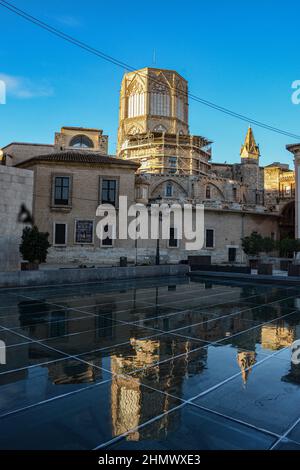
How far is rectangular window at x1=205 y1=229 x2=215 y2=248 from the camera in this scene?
103 ft

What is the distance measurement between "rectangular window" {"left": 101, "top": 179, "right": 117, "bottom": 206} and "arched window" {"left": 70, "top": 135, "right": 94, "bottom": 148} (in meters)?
12.4

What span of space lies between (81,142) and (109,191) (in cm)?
1329

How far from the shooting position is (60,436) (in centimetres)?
328

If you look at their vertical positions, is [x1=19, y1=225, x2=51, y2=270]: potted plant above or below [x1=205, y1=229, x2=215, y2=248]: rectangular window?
below

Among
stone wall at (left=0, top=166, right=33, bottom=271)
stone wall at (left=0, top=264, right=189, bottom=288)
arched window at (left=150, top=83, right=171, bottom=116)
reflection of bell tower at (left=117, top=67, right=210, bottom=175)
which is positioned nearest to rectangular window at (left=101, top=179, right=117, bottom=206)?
stone wall at (left=0, top=264, right=189, bottom=288)

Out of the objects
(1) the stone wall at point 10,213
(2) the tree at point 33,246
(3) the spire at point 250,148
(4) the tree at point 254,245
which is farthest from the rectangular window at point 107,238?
(3) the spire at point 250,148

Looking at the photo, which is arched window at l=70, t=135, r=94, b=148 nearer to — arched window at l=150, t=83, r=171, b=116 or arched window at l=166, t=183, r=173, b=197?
arched window at l=166, t=183, r=173, b=197

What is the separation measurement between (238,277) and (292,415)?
16.7 metres

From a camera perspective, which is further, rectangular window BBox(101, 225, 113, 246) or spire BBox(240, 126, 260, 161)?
spire BBox(240, 126, 260, 161)

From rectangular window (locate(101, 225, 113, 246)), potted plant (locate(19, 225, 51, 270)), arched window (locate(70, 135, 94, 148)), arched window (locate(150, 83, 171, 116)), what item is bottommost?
potted plant (locate(19, 225, 51, 270))

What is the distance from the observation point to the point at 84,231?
84.1ft

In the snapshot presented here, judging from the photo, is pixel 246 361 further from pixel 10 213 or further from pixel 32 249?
pixel 10 213
